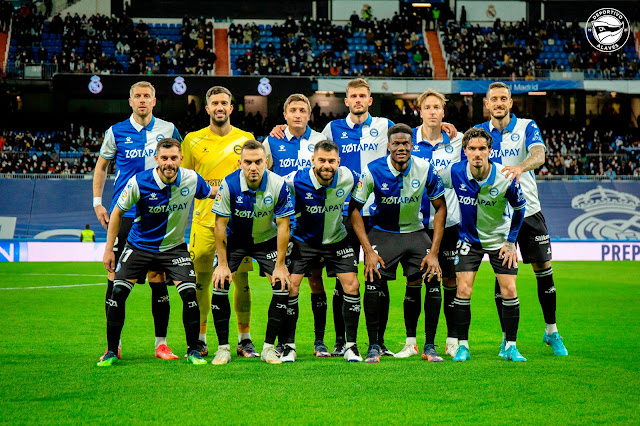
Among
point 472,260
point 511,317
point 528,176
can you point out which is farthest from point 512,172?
point 511,317

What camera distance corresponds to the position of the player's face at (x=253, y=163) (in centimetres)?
626

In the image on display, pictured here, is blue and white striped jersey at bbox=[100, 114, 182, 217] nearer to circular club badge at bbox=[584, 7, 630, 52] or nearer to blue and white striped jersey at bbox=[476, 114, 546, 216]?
blue and white striped jersey at bbox=[476, 114, 546, 216]

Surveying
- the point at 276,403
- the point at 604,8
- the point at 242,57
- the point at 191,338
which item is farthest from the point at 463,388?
the point at 604,8

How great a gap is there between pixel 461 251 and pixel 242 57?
85.2 feet

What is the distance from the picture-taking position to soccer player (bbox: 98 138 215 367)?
6285 millimetres

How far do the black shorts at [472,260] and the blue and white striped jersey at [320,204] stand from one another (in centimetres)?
104

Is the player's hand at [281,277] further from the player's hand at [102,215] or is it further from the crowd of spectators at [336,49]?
the crowd of spectators at [336,49]

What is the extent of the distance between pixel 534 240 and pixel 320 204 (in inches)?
81.7

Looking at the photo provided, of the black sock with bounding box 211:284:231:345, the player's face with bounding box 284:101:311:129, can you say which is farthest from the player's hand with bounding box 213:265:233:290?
the player's face with bounding box 284:101:311:129

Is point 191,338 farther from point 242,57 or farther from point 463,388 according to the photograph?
point 242,57

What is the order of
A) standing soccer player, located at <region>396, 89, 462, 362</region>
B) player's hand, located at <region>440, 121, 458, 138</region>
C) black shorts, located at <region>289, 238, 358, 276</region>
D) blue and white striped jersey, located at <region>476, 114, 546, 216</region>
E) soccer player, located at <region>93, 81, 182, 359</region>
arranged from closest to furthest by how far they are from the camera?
black shorts, located at <region>289, 238, 358, 276</region> → standing soccer player, located at <region>396, 89, 462, 362</region> → soccer player, located at <region>93, 81, 182, 359</region> → blue and white striped jersey, located at <region>476, 114, 546, 216</region> → player's hand, located at <region>440, 121, 458, 138</region>

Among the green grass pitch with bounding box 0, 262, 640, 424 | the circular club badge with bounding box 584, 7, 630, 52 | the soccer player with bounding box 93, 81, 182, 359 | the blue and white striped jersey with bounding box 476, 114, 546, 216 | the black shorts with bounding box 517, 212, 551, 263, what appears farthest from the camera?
the circular club badge with bounding box 584, 7, 630, 52

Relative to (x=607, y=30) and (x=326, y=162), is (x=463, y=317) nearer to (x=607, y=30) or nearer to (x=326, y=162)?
(x=326, y=162)

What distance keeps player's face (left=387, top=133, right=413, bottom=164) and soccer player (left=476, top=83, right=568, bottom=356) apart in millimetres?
1042
